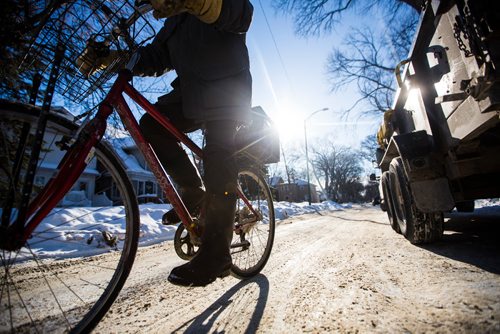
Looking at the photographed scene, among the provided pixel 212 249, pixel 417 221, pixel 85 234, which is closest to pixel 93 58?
pixel 212 249

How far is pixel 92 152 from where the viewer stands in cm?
129

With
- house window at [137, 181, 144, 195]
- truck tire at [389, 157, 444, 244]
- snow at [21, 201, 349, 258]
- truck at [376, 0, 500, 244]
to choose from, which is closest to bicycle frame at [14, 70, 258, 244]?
snow at [21, 201, 349, 258]

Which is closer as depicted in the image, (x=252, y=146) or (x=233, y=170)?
(x=233, y=170)

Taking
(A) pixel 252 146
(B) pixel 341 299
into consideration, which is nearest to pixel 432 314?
(B) pixel 341 299

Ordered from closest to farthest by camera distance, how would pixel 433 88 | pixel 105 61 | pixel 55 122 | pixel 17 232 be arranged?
1. pixel 17 232
2. pixel 55 122
3. pixel 105 61
4. pixel 433 88

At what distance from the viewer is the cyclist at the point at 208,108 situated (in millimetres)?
1363

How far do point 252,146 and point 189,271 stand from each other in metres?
1.01

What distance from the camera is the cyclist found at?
1.36 meters

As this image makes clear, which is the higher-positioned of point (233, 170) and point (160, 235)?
point (233, 170)

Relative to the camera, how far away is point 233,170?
162 centimetres

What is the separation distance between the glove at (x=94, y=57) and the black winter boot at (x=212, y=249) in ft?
3.24

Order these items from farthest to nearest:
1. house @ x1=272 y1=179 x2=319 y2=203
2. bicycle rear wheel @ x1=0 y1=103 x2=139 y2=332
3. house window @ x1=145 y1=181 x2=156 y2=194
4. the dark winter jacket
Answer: house @ x1=272 y1=179 x2=319 y2=203
house window @ x1=145 y1=181 x2=156 y2=194
the dark winter jacket
bicycle rear wheel @ x1=0 y1=103 x2=139 y2=332

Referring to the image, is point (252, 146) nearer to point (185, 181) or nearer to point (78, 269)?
point (185, 181)

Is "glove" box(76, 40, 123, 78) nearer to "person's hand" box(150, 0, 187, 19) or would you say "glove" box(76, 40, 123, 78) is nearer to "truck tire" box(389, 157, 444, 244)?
"person's hand" box(150, 0, 187, 19)
